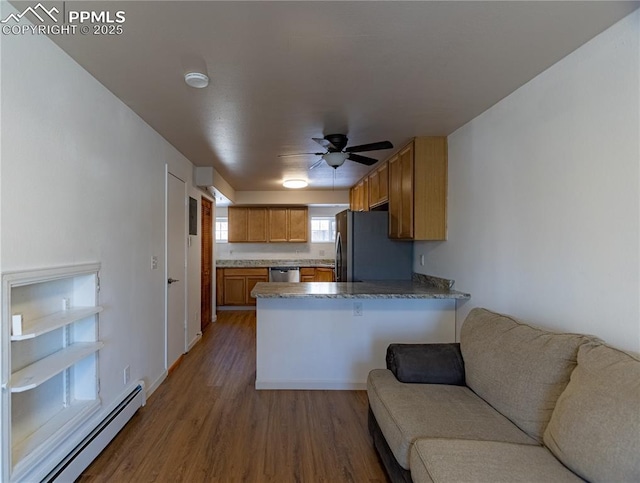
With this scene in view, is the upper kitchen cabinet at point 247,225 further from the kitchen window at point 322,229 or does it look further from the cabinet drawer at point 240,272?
the kitchen window at point 322,229

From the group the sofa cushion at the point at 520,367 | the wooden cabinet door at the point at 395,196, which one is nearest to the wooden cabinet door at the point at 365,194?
the wooden cabinet door at the point at 395,196

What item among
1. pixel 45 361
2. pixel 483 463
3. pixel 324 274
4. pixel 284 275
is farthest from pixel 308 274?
pixel 483 463

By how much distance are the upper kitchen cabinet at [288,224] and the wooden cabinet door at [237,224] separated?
1.65 ft

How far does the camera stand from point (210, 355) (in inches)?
159

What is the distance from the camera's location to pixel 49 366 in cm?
167

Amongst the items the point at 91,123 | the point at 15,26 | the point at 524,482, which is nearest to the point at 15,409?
the point at 91,123

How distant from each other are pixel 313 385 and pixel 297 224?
4.12 m

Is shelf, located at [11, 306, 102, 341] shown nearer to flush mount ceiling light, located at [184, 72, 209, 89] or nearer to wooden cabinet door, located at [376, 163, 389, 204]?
flush mount ceiling light, located at [184, 72, 209, 89]

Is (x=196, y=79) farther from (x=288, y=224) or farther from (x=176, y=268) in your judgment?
(x=288, y=224)

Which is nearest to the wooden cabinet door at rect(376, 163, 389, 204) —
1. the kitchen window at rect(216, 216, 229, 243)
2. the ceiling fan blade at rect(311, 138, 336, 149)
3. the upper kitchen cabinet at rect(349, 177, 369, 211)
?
the upper kitchen cabinet at rect(349, 177, 369, 211)

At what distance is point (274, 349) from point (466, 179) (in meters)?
2.20

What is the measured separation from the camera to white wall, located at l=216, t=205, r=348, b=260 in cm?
714

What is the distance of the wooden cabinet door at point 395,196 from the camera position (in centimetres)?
357

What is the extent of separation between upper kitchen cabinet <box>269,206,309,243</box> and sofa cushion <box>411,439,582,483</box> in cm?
556
